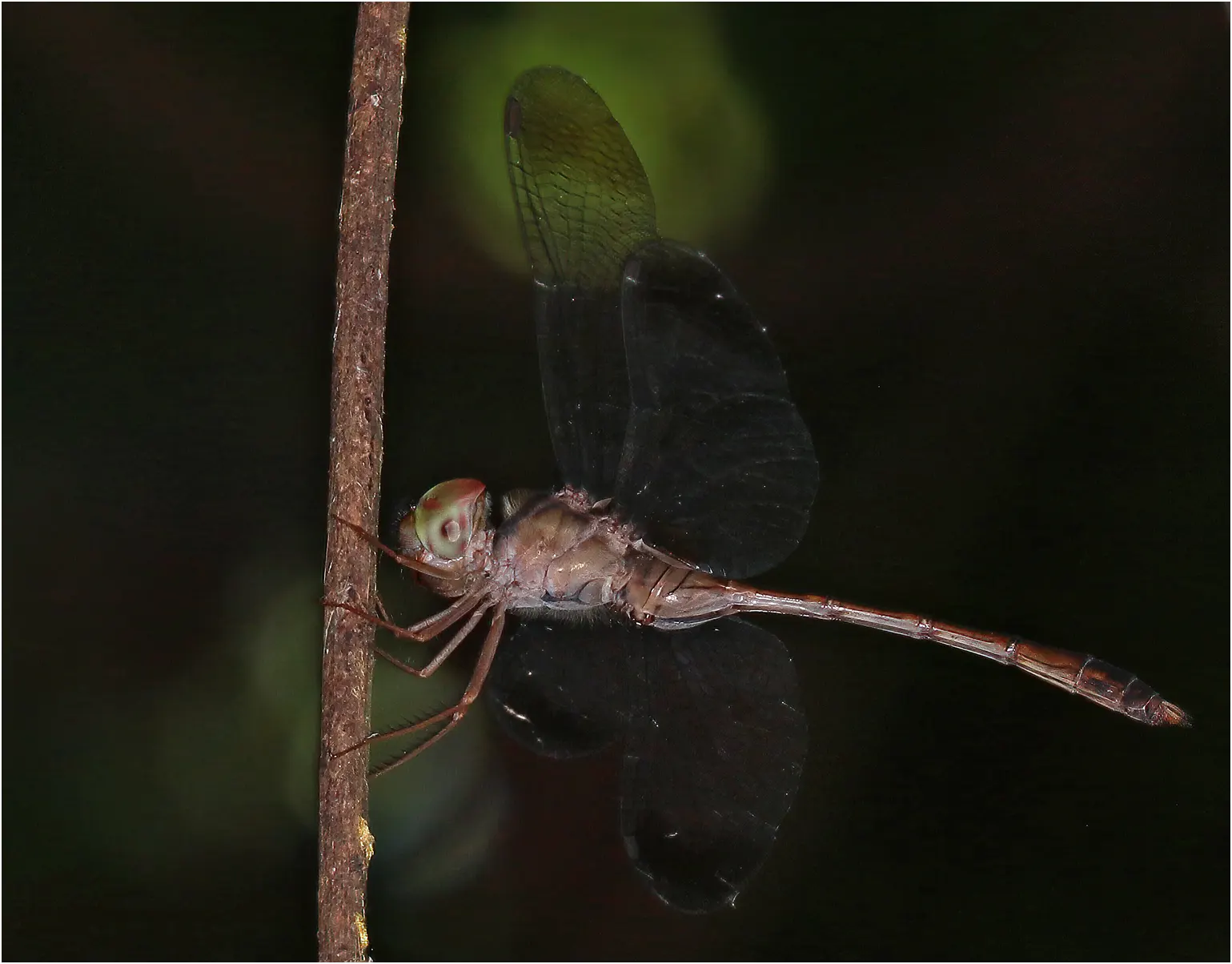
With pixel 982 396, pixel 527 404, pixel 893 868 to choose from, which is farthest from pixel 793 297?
pixel 893 868

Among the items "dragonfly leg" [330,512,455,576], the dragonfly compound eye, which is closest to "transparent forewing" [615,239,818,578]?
the dragonfly compound eye

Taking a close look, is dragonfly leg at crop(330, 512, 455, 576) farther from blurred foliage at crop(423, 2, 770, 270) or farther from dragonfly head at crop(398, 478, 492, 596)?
blurred foliage at crop(423, 2, 770, 270)

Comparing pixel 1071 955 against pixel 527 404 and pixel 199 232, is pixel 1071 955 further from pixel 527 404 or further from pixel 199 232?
pixel 199 232

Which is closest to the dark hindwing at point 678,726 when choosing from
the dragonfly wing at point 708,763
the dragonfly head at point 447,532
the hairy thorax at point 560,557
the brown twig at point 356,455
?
the dragonfly wing at point 708,763

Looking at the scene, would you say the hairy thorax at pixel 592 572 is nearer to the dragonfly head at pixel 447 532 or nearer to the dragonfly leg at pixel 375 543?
the dragonfly head at pixel 447 532

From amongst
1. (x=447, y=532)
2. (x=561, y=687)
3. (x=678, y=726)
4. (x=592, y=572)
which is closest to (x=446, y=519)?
(x=447, y=532)
